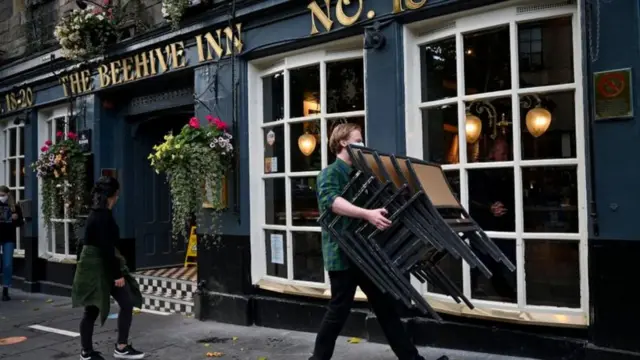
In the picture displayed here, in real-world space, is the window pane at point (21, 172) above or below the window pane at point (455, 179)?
above

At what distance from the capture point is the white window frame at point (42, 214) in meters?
9.41

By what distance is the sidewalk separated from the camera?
205 inches

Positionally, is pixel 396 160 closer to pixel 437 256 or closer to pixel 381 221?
pixel 381 221

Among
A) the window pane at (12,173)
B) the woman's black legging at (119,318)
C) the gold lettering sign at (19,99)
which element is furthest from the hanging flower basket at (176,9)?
the window pane at (12,173)

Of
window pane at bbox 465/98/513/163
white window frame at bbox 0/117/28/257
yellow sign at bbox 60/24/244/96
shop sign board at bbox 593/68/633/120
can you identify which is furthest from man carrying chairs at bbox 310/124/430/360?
white window frame at bbox 0/117/28/257

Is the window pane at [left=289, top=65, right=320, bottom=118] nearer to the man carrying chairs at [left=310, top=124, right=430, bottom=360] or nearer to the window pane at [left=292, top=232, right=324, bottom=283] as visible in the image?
the window pane at [left=292, top=232, right=324, bottom=283]

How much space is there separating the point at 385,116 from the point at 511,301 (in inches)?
78.2

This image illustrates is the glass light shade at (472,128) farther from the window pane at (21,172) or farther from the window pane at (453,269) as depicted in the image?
the window pane at (21,172)

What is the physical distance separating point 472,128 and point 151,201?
5.72m

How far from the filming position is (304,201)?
20.4 ft

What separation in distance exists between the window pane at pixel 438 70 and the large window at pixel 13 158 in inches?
320

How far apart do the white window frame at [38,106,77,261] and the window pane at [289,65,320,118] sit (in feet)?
15.6

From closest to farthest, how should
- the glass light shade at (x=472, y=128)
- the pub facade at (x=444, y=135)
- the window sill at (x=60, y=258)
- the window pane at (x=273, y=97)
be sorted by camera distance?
the pub facade at (x=444, y=135) → the glass light shade at (x=472, y=128) → the window pane at (x=273, y=97) → the window sill at (x=60, y=258)

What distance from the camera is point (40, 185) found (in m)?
9.59
